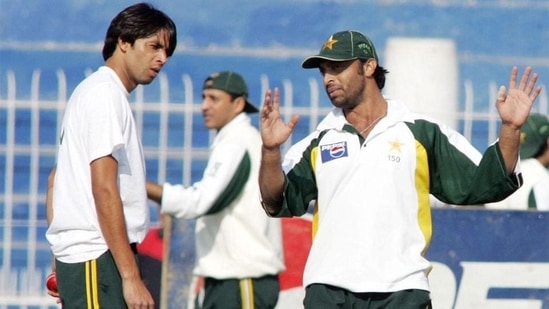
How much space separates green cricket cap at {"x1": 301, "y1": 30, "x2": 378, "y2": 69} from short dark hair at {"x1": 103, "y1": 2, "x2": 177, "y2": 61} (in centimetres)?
69

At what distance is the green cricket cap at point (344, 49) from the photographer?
5.45 m

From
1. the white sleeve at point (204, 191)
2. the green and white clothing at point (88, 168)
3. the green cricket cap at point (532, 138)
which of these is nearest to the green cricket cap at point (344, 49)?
the green and white clothing at point (88, 168)

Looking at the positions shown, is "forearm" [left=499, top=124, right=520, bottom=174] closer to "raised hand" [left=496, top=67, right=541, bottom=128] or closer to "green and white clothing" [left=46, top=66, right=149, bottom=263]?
"raised hand" [left=496, top=67, right=541, bottom=128]

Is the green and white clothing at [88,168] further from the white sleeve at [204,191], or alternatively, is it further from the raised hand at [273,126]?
the white sleeve at [204,191]

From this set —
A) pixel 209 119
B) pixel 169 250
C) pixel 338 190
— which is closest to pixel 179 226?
pixel 169 250

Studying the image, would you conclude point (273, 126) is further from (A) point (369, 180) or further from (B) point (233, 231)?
(B) point (233, 231)

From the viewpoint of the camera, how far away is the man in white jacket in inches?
299

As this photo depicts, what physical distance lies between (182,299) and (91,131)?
3245 mm

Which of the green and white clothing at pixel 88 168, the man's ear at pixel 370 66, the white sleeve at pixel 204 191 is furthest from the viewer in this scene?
the white sleeve at pixel 204 191

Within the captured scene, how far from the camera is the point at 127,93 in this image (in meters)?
5.05

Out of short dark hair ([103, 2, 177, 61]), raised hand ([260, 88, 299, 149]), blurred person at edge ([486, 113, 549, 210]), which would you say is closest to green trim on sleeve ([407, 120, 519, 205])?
raised hand ([260, 88, 299, 149])

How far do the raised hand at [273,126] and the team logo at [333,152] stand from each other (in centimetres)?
28

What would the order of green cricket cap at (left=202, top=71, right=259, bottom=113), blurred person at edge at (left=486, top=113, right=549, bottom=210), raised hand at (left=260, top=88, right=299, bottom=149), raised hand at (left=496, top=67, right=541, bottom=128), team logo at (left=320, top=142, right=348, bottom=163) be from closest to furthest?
raised hand at (left=496, top=67, right=541, bottom=128) → raised hand at (left=260, top=88, right=299, bottom=149) → team logo at (left=320, top=142, right=348, bottom=163) → green cricket cap at (left=202, top=71, right=259, bottom=113) → blurred person at edge at (left=486, top=113, right=549, bottom=210)

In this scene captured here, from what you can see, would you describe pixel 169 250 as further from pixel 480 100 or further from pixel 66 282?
pixel 480 100
